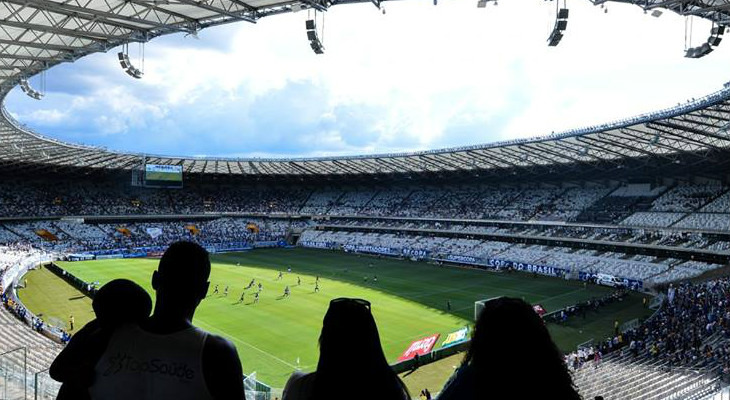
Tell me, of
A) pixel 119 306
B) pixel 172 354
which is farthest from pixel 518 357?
pixel 119 306

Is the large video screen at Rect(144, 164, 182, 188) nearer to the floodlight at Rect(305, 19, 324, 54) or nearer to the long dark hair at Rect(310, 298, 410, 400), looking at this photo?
the floodlight at Rect(305, 19, 324, 54)

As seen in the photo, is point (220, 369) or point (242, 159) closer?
point (220, 369)

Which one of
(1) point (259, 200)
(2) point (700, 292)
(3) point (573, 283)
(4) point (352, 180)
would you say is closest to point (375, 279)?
(3) point (573, 283)

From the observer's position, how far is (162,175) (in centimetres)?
7231

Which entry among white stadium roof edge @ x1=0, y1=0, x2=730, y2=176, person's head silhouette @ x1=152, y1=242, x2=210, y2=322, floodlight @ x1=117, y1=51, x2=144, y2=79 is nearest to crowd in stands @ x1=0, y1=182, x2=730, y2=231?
white stadium roof edge @ x1=0, y1=0, x2=730, y2=176

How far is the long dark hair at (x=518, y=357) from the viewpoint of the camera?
90.5 inches

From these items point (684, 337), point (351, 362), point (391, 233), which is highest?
point (351, 362)

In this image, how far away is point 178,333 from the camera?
2.75 m

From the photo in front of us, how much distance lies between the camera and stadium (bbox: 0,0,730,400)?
18734 millimetres

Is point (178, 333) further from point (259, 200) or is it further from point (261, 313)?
point (259, 200)

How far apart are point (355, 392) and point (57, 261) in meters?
62.6

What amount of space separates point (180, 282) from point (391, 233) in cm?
7253

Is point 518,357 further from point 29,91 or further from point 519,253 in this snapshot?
point 519,253

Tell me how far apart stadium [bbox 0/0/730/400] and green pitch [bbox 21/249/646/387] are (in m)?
0.22
